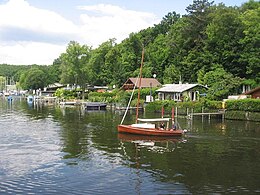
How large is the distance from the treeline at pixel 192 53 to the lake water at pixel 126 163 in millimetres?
37617

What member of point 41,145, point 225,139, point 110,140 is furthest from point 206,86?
point 41,145

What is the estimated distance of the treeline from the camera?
270ft

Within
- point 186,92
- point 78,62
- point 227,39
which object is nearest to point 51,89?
point 78,62

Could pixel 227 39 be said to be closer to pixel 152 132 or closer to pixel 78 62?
pixel 152 132

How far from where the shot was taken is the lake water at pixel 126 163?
23.5m

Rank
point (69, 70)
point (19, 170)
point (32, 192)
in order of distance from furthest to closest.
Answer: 1. point (69, 70)
2. point (19, 170)
3. point (32, 192)

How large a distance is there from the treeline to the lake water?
37.6m

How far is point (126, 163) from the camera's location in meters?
30.2

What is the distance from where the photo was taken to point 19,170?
1081 inches

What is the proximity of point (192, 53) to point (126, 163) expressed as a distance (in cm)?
7212

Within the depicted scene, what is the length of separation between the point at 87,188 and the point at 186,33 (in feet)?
280

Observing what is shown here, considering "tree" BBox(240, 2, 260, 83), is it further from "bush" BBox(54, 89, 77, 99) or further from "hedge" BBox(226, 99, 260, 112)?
"bush" BBox(54, 89, 77, 99)

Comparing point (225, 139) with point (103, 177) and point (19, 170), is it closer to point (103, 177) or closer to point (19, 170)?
point (103, 177)

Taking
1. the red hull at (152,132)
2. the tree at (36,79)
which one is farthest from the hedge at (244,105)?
the tree at (36,79)
